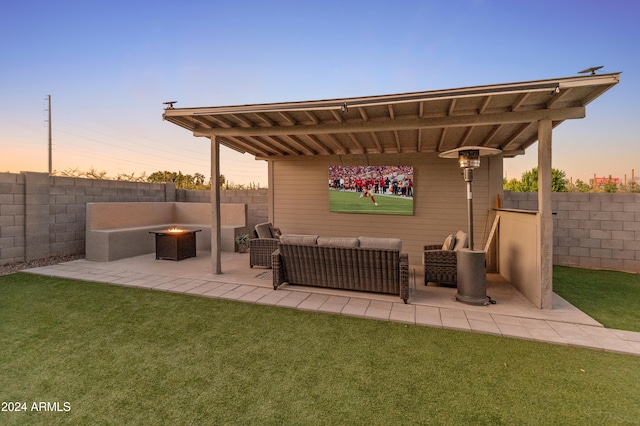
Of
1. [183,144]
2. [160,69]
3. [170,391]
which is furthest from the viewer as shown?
[183,144]

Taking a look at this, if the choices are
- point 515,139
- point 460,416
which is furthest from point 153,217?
point 515,139

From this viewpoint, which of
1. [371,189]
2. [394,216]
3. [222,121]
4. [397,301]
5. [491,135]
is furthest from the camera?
[371,189]

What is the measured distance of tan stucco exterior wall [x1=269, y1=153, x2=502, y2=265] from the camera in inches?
254

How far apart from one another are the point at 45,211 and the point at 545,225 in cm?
964

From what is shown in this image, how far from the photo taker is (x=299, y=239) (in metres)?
4.40

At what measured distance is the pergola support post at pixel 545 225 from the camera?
363 cm

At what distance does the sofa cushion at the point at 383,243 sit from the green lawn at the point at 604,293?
2467 millimetres

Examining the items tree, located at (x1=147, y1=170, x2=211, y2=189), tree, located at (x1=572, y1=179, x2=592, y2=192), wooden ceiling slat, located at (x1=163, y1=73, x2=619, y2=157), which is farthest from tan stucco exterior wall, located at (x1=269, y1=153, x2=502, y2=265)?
tree, located at (x1=147, y1=170, x2=211, y2=189)

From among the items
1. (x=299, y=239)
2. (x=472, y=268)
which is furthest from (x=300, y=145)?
(x=472, y=268)

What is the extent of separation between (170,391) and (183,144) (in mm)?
14804

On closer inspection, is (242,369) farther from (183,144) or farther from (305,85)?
(183,144)

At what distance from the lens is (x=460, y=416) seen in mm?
1757

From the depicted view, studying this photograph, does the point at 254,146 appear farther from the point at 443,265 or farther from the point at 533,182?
the point at 533,182

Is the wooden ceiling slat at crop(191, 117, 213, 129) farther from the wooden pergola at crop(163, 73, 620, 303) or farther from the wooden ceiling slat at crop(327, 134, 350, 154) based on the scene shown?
the wooden ceiling slat at crop(327, 134, 350, 154)
